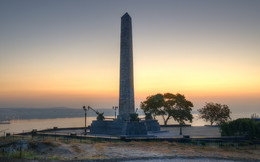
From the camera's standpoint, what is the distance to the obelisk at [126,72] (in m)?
38.2

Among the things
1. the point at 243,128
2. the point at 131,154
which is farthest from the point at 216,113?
the point at 131,154

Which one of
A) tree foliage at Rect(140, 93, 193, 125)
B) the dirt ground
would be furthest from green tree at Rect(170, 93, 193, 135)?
the dirt ground

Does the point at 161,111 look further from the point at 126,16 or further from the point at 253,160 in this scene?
the point at 253,160

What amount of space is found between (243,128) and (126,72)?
20556 millimetres

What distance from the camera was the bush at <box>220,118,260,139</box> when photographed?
30.8m

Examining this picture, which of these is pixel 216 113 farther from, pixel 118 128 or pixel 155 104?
pixel 118 128

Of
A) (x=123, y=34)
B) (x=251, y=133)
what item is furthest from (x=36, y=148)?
(x=251, y=133)

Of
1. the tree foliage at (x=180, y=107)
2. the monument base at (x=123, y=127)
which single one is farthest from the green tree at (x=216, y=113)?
the monument base at (x=123, y=127)

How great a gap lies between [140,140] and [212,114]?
3373 centimetres

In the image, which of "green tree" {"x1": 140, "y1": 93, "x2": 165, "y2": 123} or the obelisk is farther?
"green tree" {"x1": 140, "y1": 93, "x2": 165, "y2": 123}

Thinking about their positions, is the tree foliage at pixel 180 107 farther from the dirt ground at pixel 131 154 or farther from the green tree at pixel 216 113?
the dirt ground at pixel 131 154

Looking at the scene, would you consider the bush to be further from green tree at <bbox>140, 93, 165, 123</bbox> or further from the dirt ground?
green tree at <bbox>140, 93, 165, 123</bbox>

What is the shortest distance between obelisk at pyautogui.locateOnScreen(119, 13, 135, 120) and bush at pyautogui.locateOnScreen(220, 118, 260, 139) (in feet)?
52.9

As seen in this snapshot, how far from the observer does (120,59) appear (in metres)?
39.2
